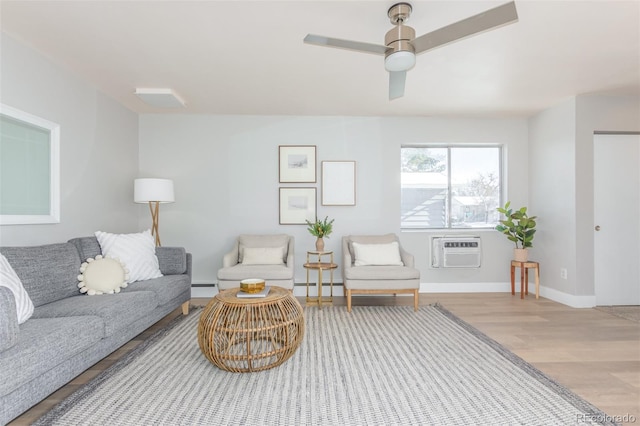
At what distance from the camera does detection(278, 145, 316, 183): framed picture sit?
4.61 metres

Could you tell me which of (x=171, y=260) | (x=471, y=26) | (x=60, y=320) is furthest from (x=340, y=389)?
(x=171, y=260)

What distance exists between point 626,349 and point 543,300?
5.26 ft

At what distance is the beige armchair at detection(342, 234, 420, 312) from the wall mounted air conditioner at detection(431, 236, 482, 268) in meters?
0.74

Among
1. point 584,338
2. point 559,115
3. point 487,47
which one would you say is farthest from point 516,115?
point 584,338

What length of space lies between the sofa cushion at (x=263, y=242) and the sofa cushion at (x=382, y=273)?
952 millimetres

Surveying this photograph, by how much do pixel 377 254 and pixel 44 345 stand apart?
310 cm

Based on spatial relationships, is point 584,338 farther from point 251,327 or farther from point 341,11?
point 341,11

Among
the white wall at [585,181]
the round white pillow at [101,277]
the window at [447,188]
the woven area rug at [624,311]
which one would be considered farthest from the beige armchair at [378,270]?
the round white pillow at [101,277]

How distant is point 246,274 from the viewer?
3553 millimetres

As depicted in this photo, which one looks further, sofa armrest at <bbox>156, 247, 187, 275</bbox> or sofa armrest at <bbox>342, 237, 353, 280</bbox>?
sofa armrest at <bbox>342, 237, 353, 280</bbox>

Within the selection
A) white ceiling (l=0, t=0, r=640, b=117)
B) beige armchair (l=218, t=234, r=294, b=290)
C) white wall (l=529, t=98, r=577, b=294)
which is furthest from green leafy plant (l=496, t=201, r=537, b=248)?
beige armchair (l=218, t=234, r=294, b=290)

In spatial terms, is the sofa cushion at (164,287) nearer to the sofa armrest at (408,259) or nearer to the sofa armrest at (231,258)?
the sofa armrest at (231,258)

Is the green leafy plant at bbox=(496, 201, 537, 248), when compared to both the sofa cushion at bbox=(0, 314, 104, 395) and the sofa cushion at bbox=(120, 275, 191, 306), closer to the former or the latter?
the sofa cushion at bbox=(120, 275, 191, 306)

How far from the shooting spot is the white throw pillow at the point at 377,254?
13.0ft
